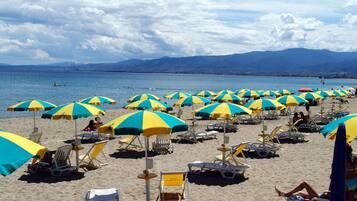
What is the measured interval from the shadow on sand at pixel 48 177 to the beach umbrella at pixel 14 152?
5.14 m

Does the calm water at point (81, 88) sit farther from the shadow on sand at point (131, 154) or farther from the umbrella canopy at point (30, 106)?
the shadow on sand at point (131, 154)

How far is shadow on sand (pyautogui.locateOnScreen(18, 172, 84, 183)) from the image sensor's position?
970 centimetres

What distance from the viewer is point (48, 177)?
392 inches

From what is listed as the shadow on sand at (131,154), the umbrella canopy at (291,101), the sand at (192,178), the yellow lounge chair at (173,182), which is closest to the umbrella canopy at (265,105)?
the sand at (192,178)

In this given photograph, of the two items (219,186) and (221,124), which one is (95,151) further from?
(221,124)

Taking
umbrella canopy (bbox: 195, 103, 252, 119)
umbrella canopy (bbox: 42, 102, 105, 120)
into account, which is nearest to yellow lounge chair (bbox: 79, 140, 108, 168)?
umbrella canopy (bbox: 42, 102, 105, 120)

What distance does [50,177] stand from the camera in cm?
995

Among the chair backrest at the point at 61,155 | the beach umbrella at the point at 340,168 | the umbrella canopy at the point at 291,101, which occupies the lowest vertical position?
the chair backrest at the point at 61,155

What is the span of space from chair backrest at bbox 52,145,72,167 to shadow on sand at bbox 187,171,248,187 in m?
2.97

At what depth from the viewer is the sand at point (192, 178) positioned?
8625 mm

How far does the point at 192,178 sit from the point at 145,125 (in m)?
3.19

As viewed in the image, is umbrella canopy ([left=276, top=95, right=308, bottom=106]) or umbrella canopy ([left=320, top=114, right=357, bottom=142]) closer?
umbrella canopy ([left=320, top=114, right=357, bottom=142])

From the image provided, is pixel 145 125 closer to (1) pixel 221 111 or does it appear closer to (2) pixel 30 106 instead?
(1) pixel 221 111

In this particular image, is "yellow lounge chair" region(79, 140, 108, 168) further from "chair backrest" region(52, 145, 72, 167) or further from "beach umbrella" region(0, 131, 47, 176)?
"beach umbrella" region(0, 131, 47, 176)
